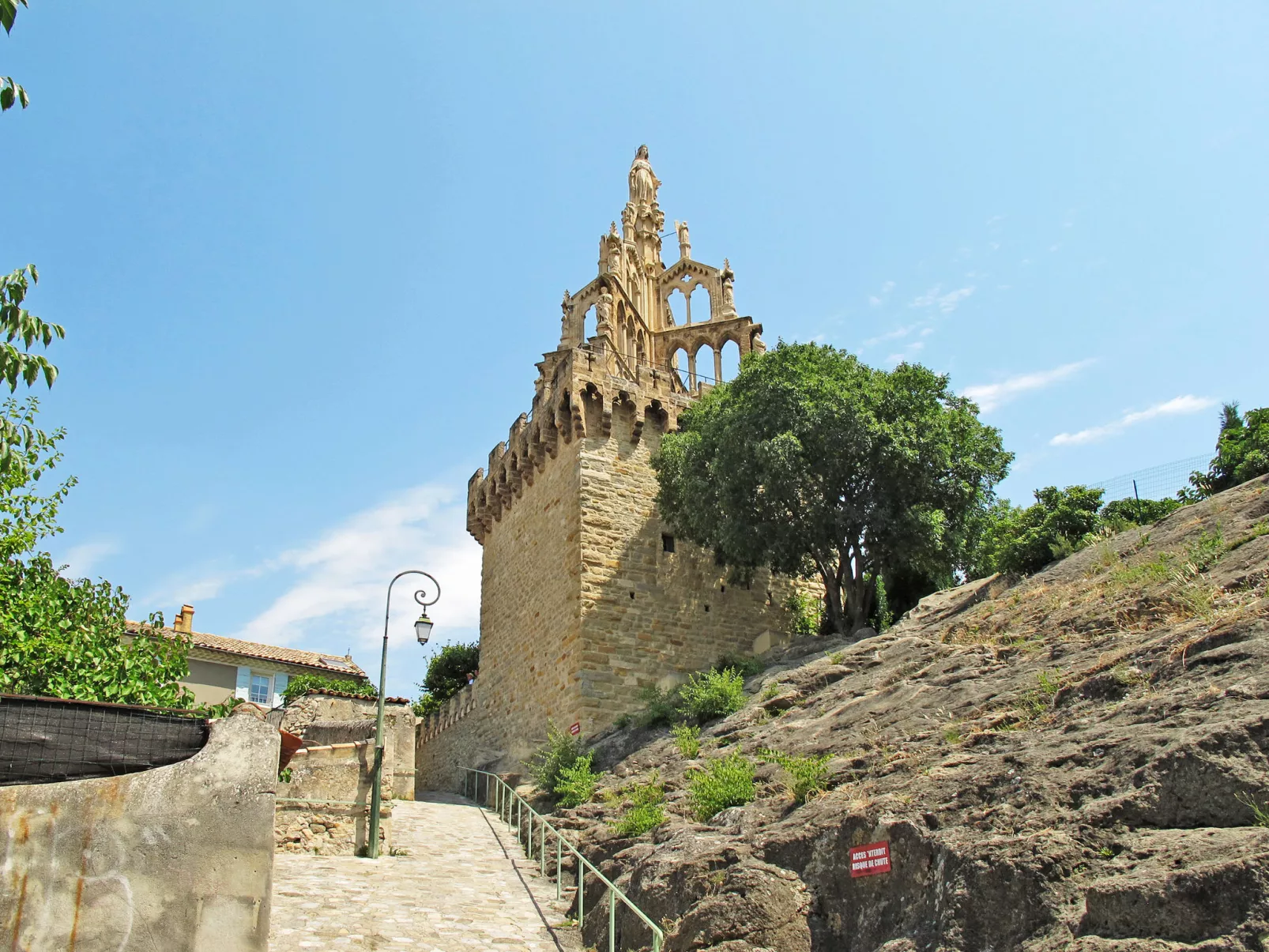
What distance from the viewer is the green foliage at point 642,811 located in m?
13.6

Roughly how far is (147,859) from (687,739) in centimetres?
1020

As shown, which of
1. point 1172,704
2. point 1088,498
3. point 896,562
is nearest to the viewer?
point 1172,704

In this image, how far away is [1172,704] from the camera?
360 inches

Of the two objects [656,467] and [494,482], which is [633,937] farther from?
[494,482]

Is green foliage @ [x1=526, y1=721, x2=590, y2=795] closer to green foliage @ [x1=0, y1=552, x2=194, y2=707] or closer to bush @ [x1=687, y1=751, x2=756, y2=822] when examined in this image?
bush @ [x1=687, y1=751, x2=756, y2=822]

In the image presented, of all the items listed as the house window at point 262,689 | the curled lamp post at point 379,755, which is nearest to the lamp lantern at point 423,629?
the curled lamp post at point 379,755

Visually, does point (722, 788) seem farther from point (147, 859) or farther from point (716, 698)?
point (147, 859)

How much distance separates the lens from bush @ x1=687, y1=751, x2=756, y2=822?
1273 centimetres

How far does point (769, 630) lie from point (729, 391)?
5944 mm

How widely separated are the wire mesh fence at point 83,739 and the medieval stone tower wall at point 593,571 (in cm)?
1412

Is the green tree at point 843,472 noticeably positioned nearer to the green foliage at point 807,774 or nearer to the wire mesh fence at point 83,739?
the green foliage at point 807,774

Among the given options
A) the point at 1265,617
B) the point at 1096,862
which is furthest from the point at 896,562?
the point at 1096,862

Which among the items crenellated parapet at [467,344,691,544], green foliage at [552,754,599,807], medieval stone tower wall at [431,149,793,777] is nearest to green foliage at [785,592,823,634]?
medieval stone tower wall at [431,149,793,777]

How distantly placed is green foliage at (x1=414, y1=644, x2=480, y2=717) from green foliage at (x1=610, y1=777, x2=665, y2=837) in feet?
63.8
